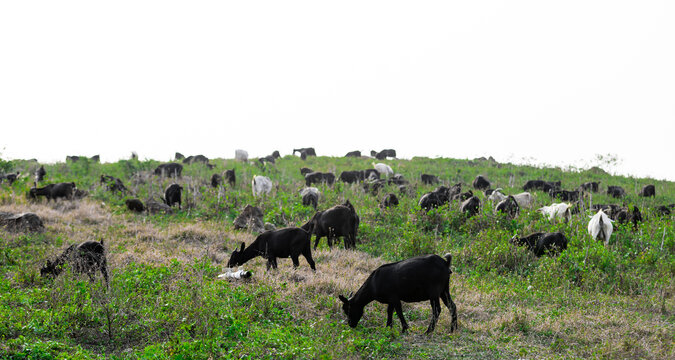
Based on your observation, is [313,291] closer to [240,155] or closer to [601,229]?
[601,229]

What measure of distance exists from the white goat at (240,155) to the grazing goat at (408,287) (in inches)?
1157

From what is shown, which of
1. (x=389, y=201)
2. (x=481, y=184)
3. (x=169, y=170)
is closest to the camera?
(x=389, y=201)

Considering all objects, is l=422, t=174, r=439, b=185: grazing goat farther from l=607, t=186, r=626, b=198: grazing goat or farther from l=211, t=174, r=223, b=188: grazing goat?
l=211, t=174, r=223, b=188: grazing goat

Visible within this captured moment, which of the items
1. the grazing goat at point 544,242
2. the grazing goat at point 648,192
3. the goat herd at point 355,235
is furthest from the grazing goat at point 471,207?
the grazing goat at point 648,192

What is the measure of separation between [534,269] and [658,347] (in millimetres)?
5500

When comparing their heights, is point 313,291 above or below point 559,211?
below

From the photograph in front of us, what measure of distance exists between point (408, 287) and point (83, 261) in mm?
5861

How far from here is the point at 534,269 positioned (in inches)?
506

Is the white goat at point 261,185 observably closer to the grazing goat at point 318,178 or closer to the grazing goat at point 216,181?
A: the grazing goat at point 216,181

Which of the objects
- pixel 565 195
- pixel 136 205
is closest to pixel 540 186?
pixel 565 195

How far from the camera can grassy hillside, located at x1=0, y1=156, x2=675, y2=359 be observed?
686cm

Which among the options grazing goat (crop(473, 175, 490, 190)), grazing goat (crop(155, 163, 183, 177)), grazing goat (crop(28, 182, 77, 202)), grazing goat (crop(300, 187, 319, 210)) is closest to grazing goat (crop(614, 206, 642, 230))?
grazing goat (crop(473, 175, 490, 190))

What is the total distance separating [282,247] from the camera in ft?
37.4

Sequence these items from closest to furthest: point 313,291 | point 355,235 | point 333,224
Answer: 1. point 313,291
2. point 333,224
3. point 355,235
